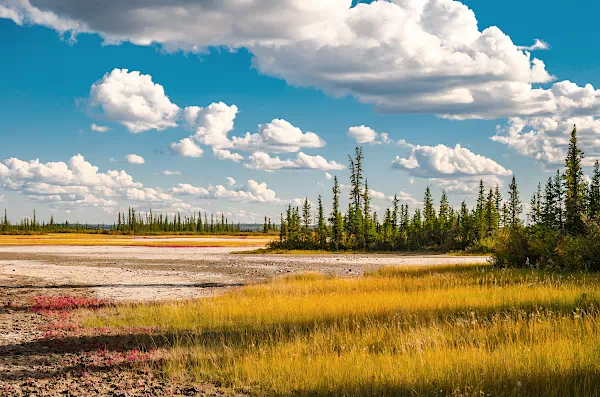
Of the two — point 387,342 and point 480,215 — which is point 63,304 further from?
point 480,215

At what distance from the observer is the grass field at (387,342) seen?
7.81 m

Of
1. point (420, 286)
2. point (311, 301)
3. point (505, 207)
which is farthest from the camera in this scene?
point (505, 207)

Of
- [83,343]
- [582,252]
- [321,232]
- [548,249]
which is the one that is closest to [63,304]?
[83,343]

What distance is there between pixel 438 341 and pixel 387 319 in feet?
9.86

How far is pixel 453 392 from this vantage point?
271 inches

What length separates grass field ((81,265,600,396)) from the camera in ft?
25.6

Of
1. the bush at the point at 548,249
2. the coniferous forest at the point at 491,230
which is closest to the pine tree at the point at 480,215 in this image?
the coniferous forest at the point at 491,230

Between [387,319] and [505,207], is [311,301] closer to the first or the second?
[387,319]

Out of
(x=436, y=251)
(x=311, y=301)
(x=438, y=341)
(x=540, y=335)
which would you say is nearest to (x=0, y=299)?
(x=311, y=301)

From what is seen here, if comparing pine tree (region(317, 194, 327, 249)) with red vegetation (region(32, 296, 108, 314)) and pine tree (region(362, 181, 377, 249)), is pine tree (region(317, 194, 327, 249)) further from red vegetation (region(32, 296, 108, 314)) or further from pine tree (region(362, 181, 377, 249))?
Answer: red vegetation (region(32, 296, 108, 314))

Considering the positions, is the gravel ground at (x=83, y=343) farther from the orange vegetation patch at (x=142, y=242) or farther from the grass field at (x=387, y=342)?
the orange vegetation patch at (x=142, y=242)

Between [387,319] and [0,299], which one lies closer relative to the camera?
[387,319]

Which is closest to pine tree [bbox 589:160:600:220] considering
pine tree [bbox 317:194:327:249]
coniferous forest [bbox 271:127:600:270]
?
coniferous forest [bbox 271:127:600:270]

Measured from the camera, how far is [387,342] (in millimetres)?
10328
